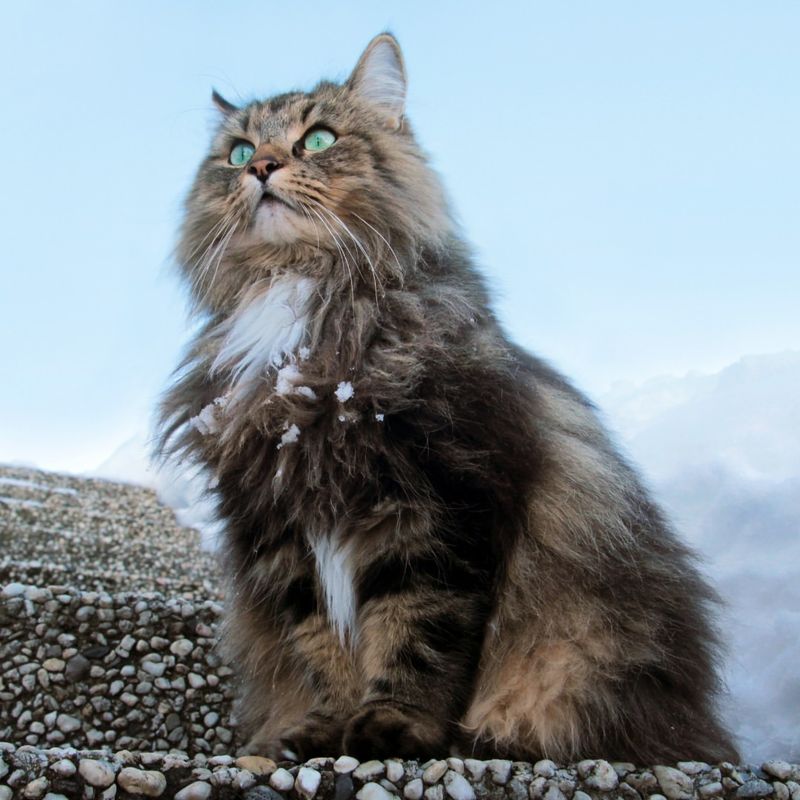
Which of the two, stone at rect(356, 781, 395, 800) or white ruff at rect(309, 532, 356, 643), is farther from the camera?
white ruff at rect(309, 532, 356, 643)

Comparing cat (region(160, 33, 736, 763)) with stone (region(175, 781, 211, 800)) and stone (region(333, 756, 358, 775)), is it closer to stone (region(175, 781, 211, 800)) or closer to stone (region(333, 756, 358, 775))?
stone (region(333, 756, 358, 775))

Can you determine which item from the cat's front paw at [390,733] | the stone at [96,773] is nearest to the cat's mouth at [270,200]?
the cat's front paw at [390,733]

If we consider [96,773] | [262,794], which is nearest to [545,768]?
[262,794]

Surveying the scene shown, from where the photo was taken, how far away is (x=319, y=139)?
233cm

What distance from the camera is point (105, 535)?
570 centimetres

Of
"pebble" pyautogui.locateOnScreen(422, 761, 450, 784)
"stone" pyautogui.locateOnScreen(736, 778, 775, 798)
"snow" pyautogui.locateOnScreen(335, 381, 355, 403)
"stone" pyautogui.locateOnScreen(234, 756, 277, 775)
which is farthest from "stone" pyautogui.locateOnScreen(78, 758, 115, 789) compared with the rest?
"stone" pyautogui.locateOnScreen(736, 778, 775, 798)

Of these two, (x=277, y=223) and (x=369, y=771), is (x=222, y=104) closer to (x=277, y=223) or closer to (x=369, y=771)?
(x=277, y=223)

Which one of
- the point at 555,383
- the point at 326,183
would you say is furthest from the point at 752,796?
the point at 326,183

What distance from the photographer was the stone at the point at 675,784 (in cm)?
164

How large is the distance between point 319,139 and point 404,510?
112cm

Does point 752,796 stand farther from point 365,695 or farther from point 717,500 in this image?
point 717,500

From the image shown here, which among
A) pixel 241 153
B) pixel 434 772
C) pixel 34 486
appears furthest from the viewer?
pixel 34 486

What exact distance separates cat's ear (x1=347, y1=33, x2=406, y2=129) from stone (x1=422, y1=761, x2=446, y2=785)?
179 cm

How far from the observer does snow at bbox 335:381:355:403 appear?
1.92m
